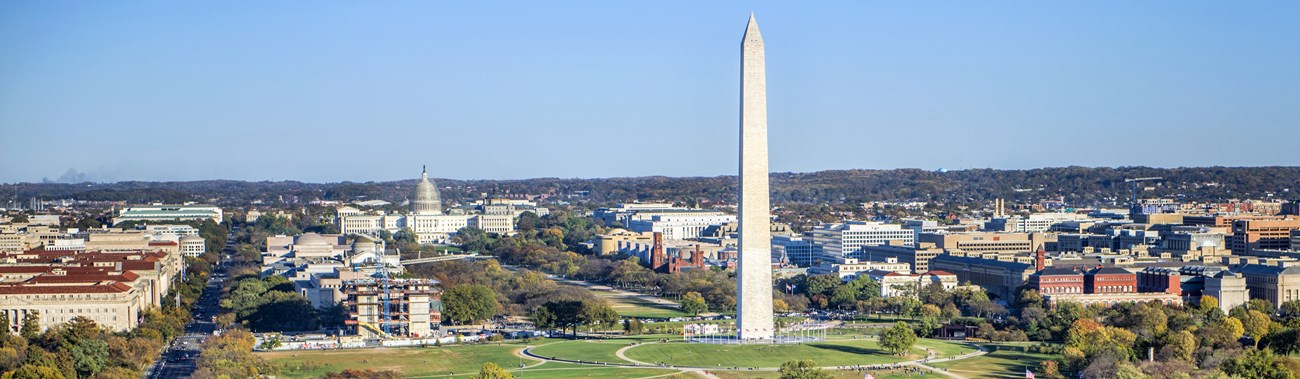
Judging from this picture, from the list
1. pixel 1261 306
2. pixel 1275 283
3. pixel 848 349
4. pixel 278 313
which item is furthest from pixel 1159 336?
pixel 278 313


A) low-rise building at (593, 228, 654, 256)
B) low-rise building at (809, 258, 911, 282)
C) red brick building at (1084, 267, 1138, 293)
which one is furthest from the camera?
low-rise building at (593, 228, 654, 256)

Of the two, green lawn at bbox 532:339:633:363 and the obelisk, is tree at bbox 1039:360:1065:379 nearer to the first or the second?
the obelisk

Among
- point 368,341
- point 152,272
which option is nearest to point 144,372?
point 368,341

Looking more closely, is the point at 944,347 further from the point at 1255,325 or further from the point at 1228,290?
the point at 1228,290

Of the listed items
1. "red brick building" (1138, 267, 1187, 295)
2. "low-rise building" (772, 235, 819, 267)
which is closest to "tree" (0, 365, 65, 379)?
"red brick building" (1138, 267, 1187, 295)

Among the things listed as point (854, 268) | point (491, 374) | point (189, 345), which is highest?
point (854, 268)

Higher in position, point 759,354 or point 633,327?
point 633,327

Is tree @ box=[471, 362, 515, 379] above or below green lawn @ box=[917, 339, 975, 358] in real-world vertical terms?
above

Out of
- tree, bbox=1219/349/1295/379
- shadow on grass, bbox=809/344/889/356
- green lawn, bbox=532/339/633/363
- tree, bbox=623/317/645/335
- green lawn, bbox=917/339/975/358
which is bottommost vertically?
green lawn, bbox=917/339/975/358
